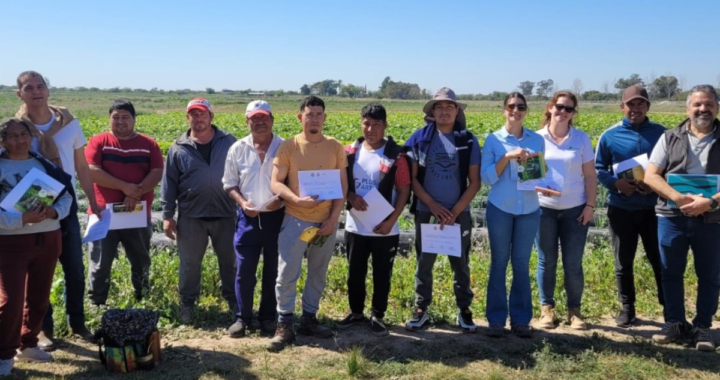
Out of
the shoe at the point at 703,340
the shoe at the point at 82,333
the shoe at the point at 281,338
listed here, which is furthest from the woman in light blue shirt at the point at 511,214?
the shoe at the point at 82,333

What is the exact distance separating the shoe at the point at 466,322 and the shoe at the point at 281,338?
4.79 ft

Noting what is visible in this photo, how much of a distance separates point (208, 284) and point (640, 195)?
13.8 ft

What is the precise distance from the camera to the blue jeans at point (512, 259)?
4.85 meters

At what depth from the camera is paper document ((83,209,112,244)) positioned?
4879mm

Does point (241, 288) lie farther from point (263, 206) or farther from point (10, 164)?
point (10, 164)

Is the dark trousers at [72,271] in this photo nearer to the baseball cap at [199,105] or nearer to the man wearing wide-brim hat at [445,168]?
the baseball cap at [199,105]

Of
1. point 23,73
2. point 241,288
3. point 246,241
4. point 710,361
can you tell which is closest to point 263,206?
point 246,241

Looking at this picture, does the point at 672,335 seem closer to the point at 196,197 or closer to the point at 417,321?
the point at 417,321

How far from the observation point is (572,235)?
5.06 meters

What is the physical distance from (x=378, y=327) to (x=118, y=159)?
274 centimetres

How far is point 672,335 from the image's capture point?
481cm

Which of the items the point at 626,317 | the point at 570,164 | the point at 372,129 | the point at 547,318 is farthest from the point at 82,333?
the point at 626,317

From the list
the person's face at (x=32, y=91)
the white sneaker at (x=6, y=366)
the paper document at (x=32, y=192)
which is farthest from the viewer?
the person's face at (x=32, y=91)

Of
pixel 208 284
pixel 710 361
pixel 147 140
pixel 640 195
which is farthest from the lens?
pixel 208 284
